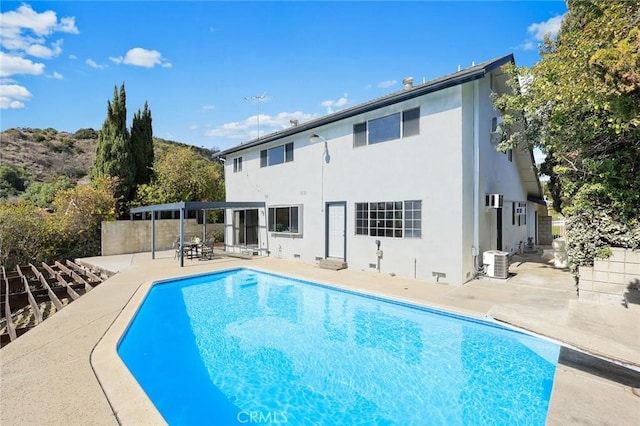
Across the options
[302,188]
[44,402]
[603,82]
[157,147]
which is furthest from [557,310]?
[157,147]

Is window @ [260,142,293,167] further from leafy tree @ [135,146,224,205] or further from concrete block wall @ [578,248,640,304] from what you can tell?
concrete block wall @ [578,248,640,304]

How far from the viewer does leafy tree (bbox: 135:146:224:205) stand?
2094 cm

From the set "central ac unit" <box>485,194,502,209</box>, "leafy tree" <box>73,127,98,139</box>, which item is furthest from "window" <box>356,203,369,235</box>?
"leafy tree" <box>73,127,98,139</box>

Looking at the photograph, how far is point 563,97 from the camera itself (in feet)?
16.5

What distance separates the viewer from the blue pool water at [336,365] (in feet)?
13.6

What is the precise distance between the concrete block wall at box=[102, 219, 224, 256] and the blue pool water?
37.6 ft

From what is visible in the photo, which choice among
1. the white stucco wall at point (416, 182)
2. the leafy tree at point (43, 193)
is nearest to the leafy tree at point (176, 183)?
the white stucco wall at point (416, 182)

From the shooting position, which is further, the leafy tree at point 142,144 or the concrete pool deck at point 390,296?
the leafy tree at point 142,144

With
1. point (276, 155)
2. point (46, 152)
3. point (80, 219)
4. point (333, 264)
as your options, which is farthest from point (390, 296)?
point (46, 152)

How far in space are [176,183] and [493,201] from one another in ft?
64.5

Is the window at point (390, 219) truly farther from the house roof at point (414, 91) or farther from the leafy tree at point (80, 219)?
the leafy tree at point (80, 219)

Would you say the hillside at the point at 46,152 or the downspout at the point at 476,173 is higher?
the hillside at the point at 46,152

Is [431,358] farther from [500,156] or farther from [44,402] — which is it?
[500,156]

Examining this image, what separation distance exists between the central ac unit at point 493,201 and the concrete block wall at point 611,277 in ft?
12.9
